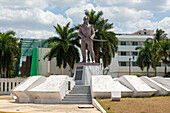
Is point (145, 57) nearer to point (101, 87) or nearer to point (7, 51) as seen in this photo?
point (7, 51)

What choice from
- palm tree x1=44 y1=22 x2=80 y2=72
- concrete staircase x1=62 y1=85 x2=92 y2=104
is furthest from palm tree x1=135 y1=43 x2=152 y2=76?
concrete staircase x1=62 y1=85 x2=92 y2=104

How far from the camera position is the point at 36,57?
46.2 meters

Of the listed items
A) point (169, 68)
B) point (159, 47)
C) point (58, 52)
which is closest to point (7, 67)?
point (58, 52)

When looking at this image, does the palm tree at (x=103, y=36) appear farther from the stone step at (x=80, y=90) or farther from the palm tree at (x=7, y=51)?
the stone step at (x=80, y=90)

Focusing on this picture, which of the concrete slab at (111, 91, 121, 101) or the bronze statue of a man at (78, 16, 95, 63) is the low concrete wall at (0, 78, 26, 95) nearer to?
the bronze statue of a man at (78, 16, 95, 63)

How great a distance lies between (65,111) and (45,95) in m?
3.46

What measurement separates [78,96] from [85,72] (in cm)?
492

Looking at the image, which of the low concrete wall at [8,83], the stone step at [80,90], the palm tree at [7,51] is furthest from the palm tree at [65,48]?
the stone step at [80,90]

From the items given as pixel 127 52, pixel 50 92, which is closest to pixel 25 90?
pixel 50 92

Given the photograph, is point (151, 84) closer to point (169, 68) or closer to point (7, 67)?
point (7, 67)

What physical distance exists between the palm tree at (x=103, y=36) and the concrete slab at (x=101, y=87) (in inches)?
589

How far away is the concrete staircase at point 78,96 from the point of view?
1396 centimetres

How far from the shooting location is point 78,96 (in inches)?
577

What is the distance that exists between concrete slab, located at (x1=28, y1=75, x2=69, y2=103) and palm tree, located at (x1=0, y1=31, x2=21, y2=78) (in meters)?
14.9
